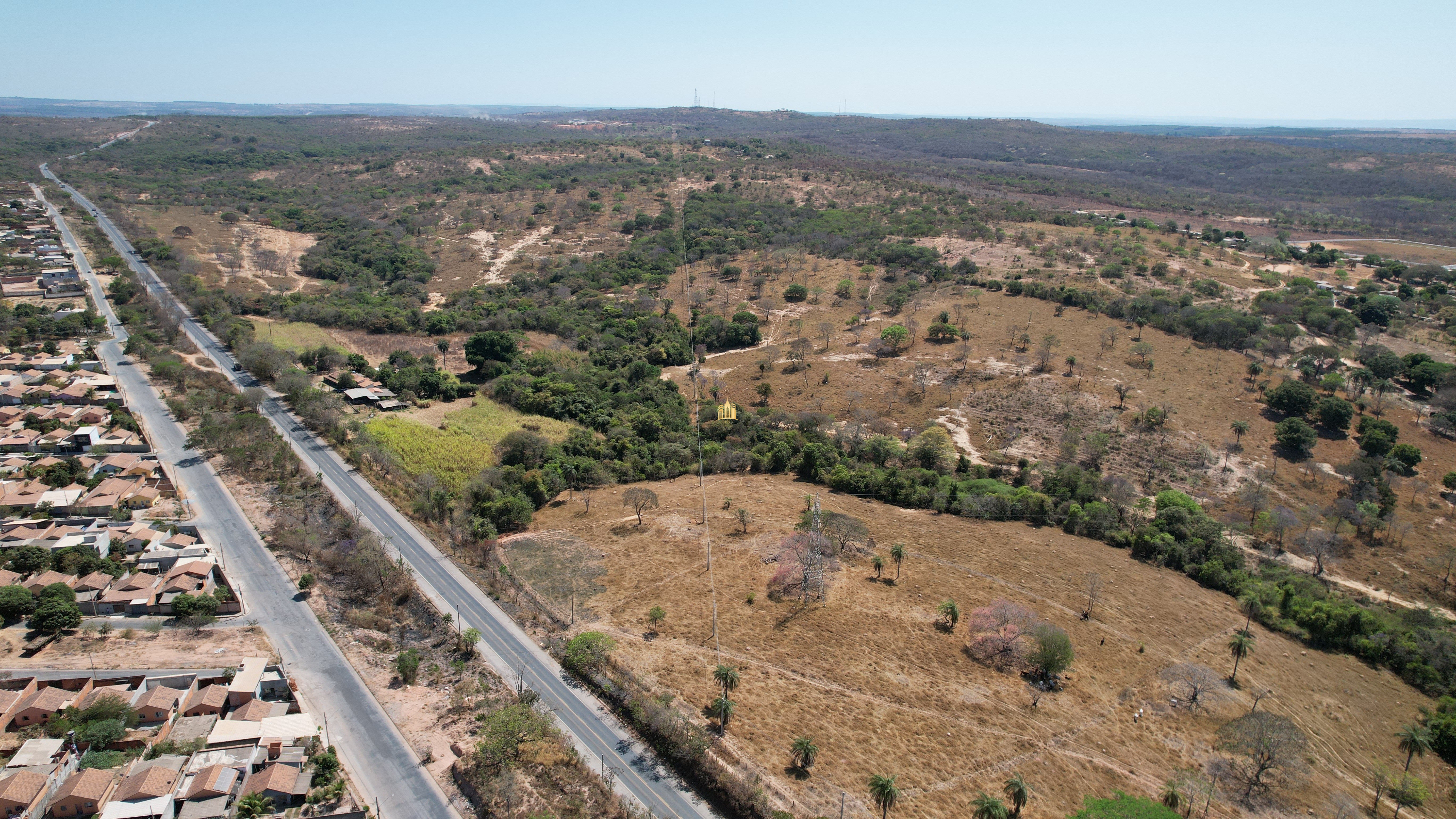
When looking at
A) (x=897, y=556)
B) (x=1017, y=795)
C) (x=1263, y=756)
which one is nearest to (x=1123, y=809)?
(x=1017, y=795)

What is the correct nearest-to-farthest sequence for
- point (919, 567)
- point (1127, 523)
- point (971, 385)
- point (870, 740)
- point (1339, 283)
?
1. point (870, 740)
2. point (919, 567)
3. point (1127, 523)
4. point (971, 385)
5. point (1339, 283)

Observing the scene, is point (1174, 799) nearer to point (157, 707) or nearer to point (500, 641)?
point (500, 641)

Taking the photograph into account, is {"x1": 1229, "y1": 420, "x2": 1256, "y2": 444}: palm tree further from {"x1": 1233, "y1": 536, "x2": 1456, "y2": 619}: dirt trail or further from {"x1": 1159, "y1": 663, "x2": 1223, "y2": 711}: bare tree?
{"x1": 1159, "y1": 663, "x2": 1223, "y2": 711}: bare tree

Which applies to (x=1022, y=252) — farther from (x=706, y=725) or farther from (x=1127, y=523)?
(x=706, y=725)

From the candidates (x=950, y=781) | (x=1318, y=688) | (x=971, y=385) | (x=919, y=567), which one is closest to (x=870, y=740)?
(x=950, y=781)

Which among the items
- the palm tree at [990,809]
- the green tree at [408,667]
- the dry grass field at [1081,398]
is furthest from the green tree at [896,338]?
the green tree at [408,667]

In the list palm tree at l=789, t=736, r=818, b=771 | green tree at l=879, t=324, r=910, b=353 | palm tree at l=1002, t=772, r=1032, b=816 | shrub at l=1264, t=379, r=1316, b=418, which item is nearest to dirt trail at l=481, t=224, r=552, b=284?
green tree at l=879, t=324, r=910, b=353

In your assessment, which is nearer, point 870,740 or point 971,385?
point 870,740
